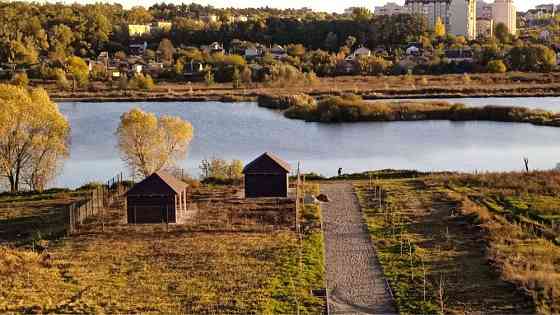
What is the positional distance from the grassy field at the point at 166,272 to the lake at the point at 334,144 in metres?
8.28

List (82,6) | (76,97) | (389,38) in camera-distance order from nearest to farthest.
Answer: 1. (76,97)
2. (389,38)
3. (82,6)

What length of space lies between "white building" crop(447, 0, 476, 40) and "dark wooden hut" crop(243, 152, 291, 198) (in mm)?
67710

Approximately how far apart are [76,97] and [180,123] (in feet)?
89.0

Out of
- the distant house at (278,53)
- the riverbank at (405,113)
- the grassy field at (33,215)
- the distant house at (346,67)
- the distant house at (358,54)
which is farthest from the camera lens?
the distant house at (278,53)

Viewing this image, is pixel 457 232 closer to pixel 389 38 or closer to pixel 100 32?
pixel 389 38

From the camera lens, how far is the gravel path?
1095cm

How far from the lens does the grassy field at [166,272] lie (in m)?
11.0

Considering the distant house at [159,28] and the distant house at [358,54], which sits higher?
the distant house at [159,28]

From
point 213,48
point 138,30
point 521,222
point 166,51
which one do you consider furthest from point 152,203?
point 138,30

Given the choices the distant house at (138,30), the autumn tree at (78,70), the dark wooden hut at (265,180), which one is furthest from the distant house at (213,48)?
the dark wooden hut at (265,180)

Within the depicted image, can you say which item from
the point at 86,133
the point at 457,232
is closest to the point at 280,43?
the point at 86,133

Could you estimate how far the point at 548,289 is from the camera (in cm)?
1084

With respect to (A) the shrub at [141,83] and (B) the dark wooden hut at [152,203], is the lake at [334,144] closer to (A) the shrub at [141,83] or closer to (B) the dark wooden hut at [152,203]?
(B) the dark wooden hut at [152,203]

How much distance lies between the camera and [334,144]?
94.7 feet
